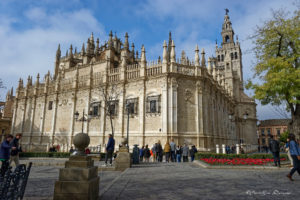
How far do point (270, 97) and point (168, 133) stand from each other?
10.4 meters

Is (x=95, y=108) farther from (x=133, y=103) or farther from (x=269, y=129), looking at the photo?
(x=269, y=129)

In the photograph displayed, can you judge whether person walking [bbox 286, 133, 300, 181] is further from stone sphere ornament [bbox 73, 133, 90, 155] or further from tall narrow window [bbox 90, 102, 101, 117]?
tall narrow window [bbox 90, 102, 101, 117]

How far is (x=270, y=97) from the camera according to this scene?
60.2 ft

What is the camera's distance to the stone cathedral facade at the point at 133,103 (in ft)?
76.4

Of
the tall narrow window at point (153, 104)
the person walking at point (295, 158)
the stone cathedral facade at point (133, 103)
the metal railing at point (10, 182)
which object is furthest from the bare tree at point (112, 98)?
the metal railing at point (10, 182)

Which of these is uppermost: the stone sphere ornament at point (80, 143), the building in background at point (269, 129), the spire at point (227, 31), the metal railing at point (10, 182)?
Result: the spire at point (227, 31)

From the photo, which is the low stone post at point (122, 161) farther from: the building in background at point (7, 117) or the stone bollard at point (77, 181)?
the building in background at point (7, 117)

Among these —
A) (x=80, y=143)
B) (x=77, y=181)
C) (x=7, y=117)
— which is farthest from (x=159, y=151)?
(x=7, y=117)

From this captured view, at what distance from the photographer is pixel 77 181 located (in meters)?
4.57

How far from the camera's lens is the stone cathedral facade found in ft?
76.4

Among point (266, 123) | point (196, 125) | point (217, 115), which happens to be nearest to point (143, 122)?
point (196, 125)

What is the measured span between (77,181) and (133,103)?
21093 millimetres

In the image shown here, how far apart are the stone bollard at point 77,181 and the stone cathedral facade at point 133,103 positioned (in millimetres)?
17696

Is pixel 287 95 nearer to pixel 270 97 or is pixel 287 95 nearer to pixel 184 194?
pixel 270 97
